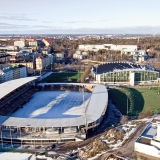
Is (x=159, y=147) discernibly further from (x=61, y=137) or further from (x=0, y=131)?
(x=0, y=131)

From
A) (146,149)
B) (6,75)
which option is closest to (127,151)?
(146,149)

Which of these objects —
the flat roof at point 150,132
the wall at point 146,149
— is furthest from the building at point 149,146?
the flat roof at point 150,132

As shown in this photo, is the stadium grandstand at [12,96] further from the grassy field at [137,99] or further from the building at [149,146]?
the building at [149,146]

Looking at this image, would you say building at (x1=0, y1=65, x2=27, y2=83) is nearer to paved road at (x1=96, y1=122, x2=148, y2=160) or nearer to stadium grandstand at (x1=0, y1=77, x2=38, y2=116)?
stadium grandstand at (x1=0, y1=77, x2=38, y2=116)

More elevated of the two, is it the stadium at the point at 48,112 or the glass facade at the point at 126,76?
the glass facade at the point at 126,76

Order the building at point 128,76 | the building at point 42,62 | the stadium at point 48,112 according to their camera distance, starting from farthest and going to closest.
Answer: the building at point 42,62, the building at point 128,76, the stadium at point 48,112

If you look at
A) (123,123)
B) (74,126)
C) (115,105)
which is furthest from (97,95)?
(74,126)

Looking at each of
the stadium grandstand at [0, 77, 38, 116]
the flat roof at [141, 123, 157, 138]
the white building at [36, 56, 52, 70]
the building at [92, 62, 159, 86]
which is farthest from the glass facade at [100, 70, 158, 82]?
the flat roof at [141, 123, 157, 138]
